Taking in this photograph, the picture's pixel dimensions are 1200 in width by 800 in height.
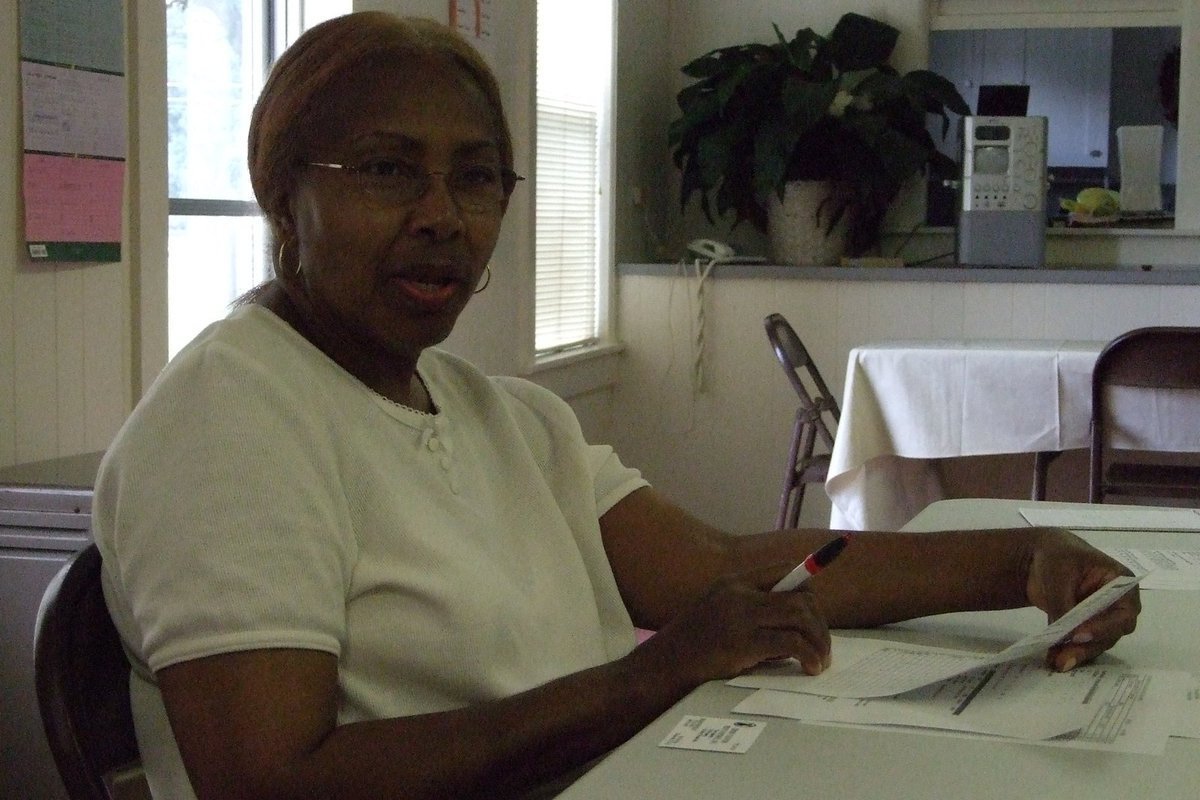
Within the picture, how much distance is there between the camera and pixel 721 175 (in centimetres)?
476

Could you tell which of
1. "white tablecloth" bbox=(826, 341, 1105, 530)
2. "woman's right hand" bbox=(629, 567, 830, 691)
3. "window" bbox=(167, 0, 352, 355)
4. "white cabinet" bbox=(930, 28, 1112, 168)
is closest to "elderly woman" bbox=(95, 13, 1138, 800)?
"woman's right hand" bbox=(629, 567, 830, 691)

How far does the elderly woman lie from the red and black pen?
0.02m

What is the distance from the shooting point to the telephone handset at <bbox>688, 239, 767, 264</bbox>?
4789 millimetres

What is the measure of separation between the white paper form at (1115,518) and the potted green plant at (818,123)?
3054mm

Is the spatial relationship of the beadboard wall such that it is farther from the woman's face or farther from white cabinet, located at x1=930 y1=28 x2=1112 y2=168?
the woman's face

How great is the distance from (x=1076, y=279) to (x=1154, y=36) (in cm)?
121

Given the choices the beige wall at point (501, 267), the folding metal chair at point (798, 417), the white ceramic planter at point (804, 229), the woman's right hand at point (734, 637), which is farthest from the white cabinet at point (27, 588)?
the white ceramic planter at point (804, 229)

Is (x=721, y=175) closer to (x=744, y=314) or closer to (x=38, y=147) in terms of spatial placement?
(x=744, y=314)

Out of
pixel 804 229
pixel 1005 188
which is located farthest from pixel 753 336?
pixel 1005 188

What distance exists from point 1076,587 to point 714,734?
457mm

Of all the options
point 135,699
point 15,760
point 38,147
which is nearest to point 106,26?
point 38,147

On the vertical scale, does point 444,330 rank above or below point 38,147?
below

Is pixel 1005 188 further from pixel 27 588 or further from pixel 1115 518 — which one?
pixel 27 588

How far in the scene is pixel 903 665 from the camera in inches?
40.4
